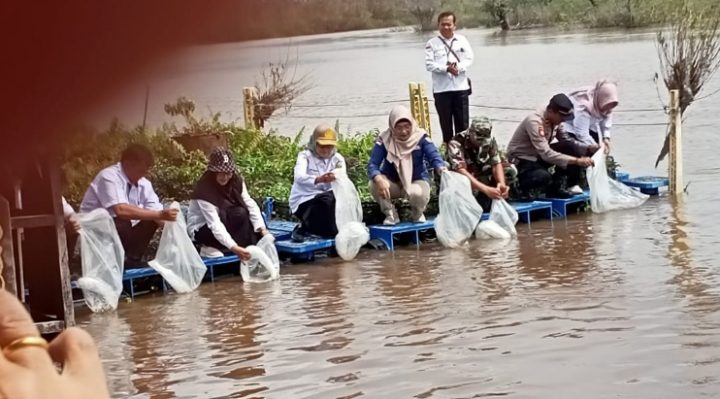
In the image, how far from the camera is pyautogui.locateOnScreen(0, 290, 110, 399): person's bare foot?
3.57ft

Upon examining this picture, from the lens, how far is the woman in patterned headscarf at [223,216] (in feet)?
21.9

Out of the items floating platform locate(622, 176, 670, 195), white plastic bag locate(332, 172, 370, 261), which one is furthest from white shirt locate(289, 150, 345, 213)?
floating platform locate(622, 176, 670, 195)

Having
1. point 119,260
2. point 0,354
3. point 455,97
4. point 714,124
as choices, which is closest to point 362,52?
point 0,354

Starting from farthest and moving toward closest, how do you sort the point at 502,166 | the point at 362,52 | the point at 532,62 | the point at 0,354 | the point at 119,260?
the point at 532,62
the point at 502,166
the point at 119,260
the point at 0,354
the point at 362,52

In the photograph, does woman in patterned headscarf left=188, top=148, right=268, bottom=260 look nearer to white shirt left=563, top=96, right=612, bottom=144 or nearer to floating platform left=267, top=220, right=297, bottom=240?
floating platform left=267, top=220, right=297, bottom=240

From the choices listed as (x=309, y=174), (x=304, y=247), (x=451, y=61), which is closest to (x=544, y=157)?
(x=451, y=61)

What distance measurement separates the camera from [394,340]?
4.88 metres

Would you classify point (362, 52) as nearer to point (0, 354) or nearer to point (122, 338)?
point (0, 354)

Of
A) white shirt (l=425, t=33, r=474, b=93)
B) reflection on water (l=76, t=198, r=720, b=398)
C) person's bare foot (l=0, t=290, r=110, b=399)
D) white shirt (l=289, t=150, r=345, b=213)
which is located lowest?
reflection on water (l=76, t=198, r=720, b=398)

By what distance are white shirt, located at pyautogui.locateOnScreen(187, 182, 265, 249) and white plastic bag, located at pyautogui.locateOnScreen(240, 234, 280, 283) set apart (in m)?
0.11

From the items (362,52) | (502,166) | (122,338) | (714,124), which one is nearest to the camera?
(362,52)

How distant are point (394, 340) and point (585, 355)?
87 cm

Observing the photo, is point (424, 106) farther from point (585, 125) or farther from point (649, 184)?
point (649, 184)

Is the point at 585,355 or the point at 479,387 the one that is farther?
the point at 585,355
